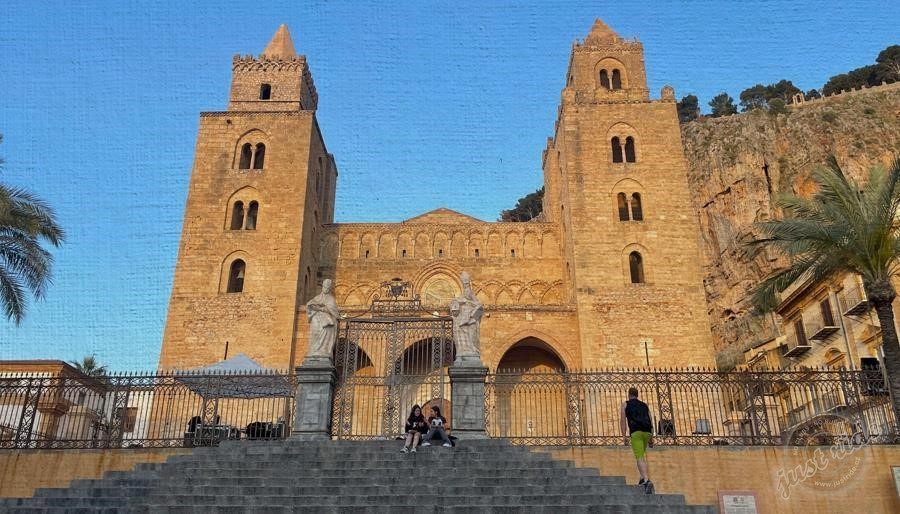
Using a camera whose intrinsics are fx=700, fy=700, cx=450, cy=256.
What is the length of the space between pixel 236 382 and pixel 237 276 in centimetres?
1185

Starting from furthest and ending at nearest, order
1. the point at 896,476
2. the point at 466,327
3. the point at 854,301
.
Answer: the point at 854,301 → the point at 466,327 → the point at 896,476

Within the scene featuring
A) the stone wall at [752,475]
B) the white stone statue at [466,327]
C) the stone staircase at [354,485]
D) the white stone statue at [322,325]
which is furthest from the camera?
the white stone statue at [322,325]

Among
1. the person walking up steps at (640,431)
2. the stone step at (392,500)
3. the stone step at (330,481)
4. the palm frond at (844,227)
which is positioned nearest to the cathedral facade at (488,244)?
the palm frond at (844,227)

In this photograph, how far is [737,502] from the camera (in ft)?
39.4

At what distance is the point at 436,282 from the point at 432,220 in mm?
4692

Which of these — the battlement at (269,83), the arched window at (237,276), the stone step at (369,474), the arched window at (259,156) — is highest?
the battlement at (269,83)

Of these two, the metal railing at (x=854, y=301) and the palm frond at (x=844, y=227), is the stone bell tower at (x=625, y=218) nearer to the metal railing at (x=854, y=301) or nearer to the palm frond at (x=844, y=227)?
the metal railing at (x=854, y=301)

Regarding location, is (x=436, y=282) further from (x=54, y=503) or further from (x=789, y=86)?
(x=789, y=86)

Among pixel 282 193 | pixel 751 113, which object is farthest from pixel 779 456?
pixel 751 113

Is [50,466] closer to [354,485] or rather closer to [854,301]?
[354,485]

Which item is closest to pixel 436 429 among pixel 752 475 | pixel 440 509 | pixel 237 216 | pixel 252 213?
pixel 440 509

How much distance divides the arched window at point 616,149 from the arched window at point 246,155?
14215 mm

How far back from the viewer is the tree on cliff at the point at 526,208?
→ 70750 mm

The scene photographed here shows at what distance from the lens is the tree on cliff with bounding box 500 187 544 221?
232 ft
